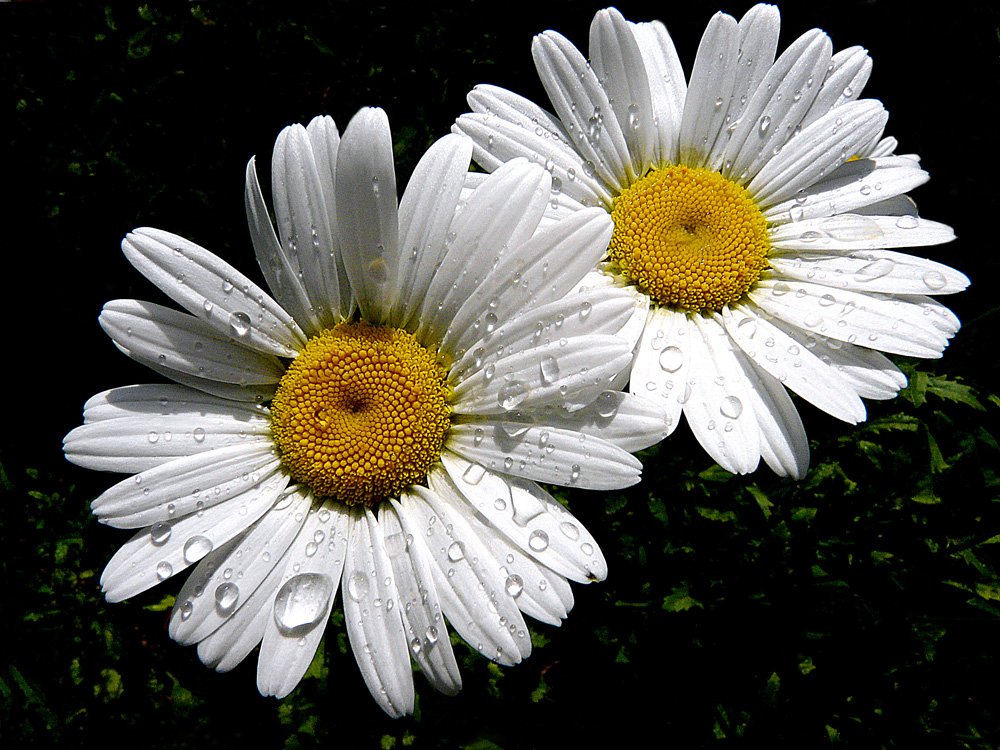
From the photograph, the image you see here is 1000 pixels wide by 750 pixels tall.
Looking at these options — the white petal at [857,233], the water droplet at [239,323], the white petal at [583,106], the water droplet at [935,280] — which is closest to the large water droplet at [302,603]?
the water droplet at [239,323]

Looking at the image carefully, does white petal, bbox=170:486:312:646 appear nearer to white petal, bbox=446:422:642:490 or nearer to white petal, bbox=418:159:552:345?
white petal, bbox=446:422:642:490

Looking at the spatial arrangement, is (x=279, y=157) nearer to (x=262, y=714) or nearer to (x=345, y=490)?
(x=345, y=490)

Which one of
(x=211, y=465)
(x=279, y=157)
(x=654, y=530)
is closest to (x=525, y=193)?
(x=279, y=157)

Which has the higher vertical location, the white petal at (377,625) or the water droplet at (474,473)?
the water droplet at (474,473)

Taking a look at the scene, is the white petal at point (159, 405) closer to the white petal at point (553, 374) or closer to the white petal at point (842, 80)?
the white petal at point (553, 374)

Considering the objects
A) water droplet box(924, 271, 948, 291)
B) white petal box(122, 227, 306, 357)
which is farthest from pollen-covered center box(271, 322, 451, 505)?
water droplet box(924, 271, 948, 291)

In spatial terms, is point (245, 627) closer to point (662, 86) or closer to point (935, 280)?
point (662, 86)

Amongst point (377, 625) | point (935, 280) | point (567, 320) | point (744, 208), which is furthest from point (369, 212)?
point (935, 280)
